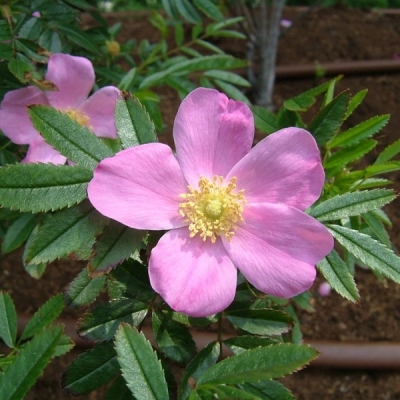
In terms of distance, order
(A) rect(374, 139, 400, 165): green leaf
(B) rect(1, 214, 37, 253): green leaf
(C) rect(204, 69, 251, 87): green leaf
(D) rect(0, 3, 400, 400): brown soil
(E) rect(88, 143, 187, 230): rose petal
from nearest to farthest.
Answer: (E) rect(88, 143, 187, 230): rose petal, (A) rect(374, 139, 400, 165): green leaf, (B) rect(1, 214, 37, 253): green leaf, (C) rect(204, 69, 251, 87): green leaf, (D) rect(0, 3, 400, 400): brown soil

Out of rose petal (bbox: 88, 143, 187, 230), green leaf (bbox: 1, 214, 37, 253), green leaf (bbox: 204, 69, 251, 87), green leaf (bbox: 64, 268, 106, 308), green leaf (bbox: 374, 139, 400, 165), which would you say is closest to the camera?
rose petal (bbox: 88, 143, 187, 230)

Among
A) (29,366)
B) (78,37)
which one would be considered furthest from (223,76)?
(29,366)

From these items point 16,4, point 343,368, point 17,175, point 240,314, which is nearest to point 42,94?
point 16,4

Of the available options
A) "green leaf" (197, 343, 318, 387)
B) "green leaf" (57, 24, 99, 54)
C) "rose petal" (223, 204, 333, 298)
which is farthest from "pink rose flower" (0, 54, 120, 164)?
"green leaf" (197, 343, 318, 387)

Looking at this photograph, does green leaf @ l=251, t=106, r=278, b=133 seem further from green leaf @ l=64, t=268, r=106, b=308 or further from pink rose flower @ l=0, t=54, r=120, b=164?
green leaf @ l=64, t=268, r=106, b=308

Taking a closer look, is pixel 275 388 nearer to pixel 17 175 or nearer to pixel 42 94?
pixel 17 175

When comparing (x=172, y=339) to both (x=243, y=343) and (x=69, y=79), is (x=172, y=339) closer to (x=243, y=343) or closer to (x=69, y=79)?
(x=243, y=343)

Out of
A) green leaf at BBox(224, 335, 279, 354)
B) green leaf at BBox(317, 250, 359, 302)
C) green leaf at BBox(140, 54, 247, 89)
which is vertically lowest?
green leaf at BBox(224, 335, 279, 354)
